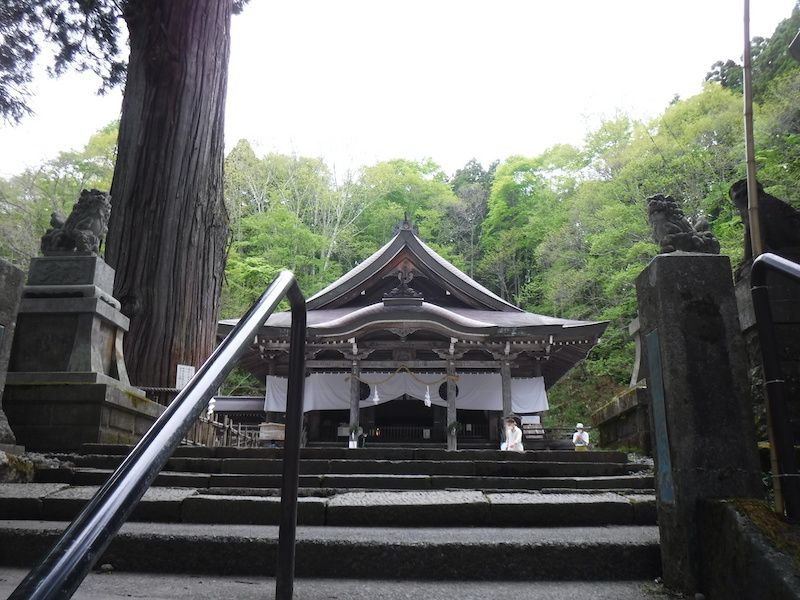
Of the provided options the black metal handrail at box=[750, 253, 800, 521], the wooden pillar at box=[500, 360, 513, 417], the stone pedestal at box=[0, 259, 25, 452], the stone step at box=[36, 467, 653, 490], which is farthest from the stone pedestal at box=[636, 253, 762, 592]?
the wooden pillar at box=[500, 360, 513, 417]

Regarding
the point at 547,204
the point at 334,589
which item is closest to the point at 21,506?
the point at 334,589

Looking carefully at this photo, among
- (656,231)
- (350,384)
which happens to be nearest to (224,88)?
(656,231)

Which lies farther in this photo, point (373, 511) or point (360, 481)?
point (360, 481)

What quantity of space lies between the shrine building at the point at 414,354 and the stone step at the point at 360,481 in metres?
7.57

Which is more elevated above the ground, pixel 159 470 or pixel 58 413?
pixel 58 413

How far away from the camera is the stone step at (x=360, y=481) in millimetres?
3691

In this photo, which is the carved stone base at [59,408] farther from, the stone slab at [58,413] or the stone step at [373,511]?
the stone step at [373,511]

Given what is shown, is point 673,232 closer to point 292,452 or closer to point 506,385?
point 292,452

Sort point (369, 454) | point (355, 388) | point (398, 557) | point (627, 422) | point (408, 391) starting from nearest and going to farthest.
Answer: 1. point (398, 557)
2. point (369, 454)
3. point (627, 422)
4. point (355, 388)
5. point (408, 391)

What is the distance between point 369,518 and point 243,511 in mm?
633

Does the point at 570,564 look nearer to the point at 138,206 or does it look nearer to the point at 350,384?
Answer: the point at 138,206

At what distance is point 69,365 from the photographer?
4.86m

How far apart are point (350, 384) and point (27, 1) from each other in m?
9.04

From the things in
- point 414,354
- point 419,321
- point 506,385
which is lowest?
point 506,385
